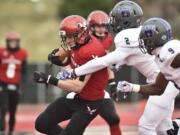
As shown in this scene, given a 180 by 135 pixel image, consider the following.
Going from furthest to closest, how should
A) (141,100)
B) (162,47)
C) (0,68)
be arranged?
(141,100)
(0,68)
(162,47)

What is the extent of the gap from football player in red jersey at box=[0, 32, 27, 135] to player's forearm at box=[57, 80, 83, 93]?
13.5 ft

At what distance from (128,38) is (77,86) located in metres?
0.82

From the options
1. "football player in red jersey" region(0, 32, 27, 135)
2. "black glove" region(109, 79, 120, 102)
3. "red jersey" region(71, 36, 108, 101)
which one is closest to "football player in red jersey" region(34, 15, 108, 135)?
"red jersey" region(71, 36, 108, 101)

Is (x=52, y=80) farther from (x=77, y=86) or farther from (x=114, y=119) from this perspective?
(x=114, y=119)

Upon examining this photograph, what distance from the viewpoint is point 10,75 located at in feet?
39.1

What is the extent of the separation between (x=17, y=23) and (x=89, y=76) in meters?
25.4

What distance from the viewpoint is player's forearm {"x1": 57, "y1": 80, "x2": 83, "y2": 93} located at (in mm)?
7699

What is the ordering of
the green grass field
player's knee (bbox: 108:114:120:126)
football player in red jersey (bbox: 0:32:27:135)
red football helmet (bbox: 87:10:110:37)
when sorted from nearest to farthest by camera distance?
player's knee (bbox: 108:114:120:126) → red football helmet (bbox: 87:10:110:37) → football player in red jersey (bbox: 0:32:27:135) → the green grass field

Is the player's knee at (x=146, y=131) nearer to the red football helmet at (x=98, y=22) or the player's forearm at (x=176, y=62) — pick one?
the player's forearm at (x=176, y=62)

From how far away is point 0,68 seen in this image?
12.0 meters

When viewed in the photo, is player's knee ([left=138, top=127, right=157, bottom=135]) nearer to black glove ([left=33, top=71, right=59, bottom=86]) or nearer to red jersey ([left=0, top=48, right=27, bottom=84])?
black glove ([left=33, top=71, right=59, bottom=86])

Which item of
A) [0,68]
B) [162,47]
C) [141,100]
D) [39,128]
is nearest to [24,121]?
[0,68]

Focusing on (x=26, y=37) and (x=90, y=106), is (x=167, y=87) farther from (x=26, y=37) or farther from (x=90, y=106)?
(x=26, y=37)

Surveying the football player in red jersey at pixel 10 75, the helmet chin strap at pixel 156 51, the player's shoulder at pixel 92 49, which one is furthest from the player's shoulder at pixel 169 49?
the football player in red jersey at pixel 10 75
